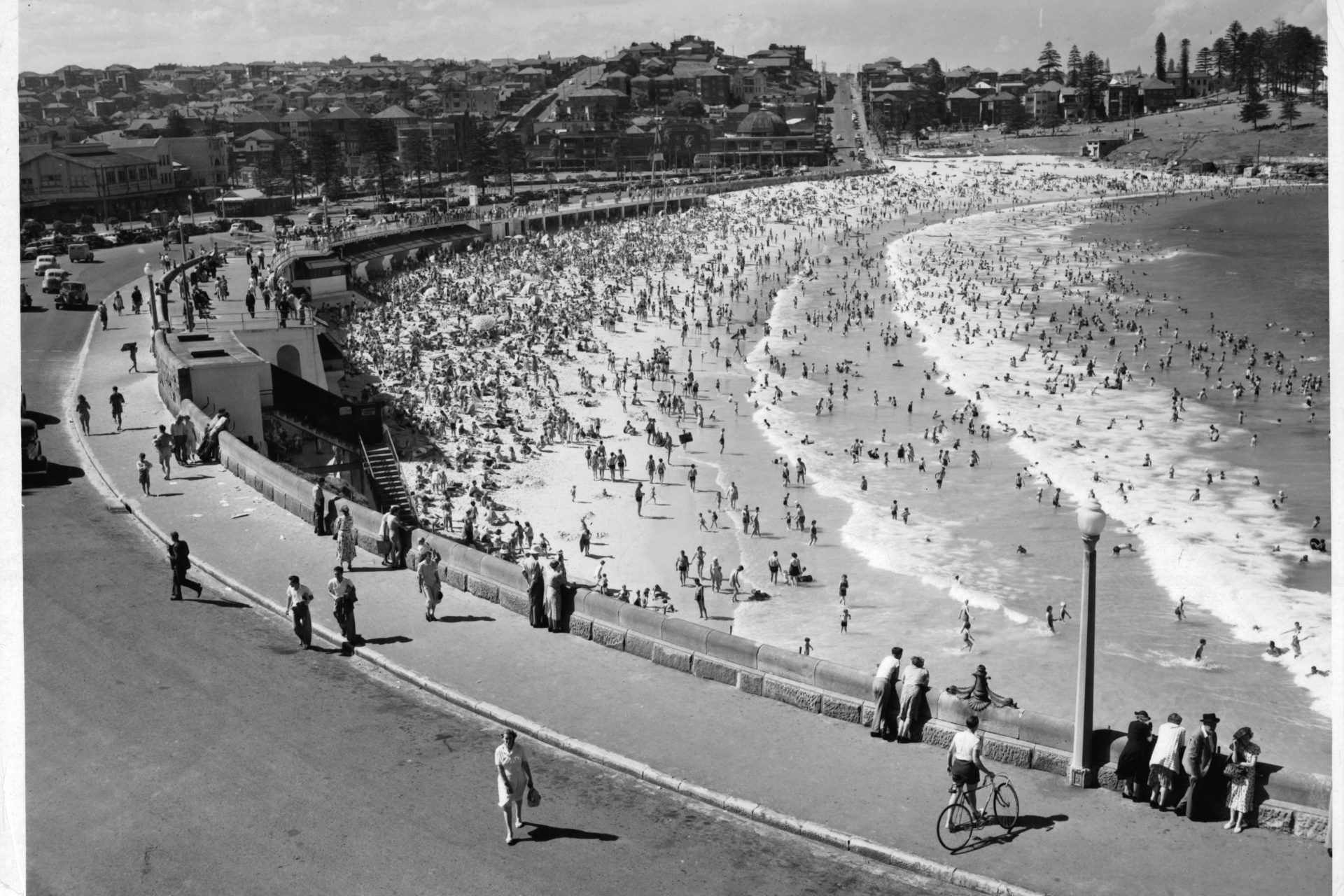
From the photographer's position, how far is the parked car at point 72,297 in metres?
37.0

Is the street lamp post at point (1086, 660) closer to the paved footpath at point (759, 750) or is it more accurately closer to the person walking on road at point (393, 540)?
the paved footpath at point (759, 750)

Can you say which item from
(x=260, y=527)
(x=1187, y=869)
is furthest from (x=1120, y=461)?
(x=1187, y=869)

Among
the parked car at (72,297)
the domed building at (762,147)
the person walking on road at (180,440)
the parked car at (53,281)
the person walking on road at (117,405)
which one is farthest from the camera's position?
the domed building at (762,147)

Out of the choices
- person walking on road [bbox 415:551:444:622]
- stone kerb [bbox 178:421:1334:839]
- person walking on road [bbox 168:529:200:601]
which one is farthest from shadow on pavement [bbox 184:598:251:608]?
stone kerb [bbox 178:421:1334:839]

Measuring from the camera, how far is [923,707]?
10.0 metres

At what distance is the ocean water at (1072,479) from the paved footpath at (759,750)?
4.96 m

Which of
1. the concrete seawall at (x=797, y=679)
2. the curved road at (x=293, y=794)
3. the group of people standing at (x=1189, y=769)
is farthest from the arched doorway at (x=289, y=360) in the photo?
the group of people standing at (x=1189, y=769)

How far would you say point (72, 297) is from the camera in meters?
37.2

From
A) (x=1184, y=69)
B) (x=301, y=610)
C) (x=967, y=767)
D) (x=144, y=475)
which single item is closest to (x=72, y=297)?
(x=144, y=475)

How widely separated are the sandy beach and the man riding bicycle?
8.94 meters

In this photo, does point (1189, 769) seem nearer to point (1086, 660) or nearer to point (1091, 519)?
point (1086, 660)

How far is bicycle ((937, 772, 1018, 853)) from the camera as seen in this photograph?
8.57 m

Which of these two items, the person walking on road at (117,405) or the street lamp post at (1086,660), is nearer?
the street lamp post at (1086,660)

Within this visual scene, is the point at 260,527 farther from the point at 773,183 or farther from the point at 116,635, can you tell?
the point at 773,183
